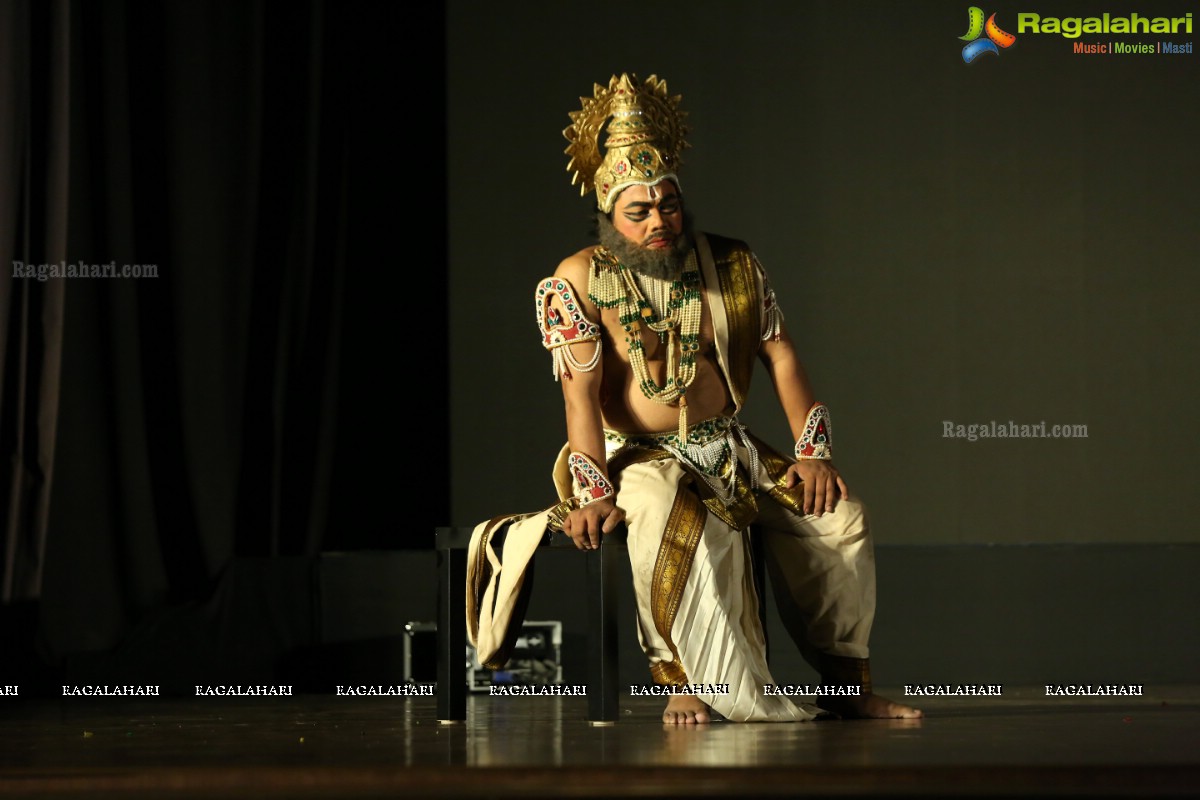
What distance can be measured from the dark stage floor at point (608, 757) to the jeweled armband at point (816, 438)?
597mm

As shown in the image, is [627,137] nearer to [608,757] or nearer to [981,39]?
[608,757]

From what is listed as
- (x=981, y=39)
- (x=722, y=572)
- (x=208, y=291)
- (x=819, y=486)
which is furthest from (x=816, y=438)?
(x=208, y=291)

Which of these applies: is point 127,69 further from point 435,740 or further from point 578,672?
point 435,740

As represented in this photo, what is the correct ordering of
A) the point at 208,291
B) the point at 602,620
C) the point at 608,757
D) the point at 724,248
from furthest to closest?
1. the point at 208,291
2. the point at 724,248
3. the point at 602,620
4. the point at 608,757

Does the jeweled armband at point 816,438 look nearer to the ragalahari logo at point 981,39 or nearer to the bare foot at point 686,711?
the bare foot at point 686,711

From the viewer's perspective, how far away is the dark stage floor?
2289 mm

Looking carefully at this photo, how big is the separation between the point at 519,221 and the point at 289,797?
298 centimetres

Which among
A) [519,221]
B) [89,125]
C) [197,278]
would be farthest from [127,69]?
[519,221]

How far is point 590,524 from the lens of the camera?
320cm

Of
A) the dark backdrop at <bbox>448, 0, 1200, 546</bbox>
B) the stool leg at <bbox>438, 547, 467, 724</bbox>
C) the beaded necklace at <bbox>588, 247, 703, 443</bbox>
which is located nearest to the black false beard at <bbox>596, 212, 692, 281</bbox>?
the beaded necklace at <bbox>588, 247, 703, 443</bbox>

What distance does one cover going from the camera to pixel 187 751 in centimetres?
276

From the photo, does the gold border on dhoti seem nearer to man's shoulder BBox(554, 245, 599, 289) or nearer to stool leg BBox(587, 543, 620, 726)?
stool leg BBox(587, 543, 620, 726)

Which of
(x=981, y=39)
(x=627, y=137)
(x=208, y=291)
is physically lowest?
(x=208, y=291)

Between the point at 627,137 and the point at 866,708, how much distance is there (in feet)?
4.45
